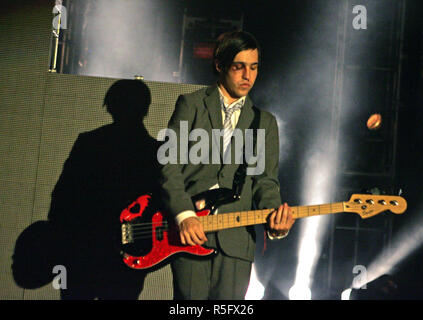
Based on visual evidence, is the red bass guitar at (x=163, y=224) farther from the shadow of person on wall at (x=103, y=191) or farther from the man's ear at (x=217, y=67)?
the shadow of person on wall at (x=103, y=191)

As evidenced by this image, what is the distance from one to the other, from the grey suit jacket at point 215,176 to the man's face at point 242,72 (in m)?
0.13

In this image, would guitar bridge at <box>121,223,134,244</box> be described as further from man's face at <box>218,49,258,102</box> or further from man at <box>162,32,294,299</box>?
man's face at <box>218,49,258,102</box>

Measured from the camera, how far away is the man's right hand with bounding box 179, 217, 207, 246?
7.89 ft

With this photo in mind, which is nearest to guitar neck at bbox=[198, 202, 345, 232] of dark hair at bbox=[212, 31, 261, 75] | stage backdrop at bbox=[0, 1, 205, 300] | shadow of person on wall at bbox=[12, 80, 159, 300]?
dark hair at bbox=[212, 31, 261, 75]

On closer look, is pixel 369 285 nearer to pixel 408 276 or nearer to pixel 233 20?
pixel 408 276

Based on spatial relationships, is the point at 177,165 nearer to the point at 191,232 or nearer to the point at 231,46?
the point at 191,232

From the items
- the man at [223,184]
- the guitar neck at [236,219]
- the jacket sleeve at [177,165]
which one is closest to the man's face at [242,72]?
the man at [223,184]

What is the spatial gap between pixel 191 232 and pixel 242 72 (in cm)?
108

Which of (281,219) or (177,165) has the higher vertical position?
(177,165)

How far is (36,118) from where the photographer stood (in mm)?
3971

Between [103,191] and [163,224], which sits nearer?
[163,224]

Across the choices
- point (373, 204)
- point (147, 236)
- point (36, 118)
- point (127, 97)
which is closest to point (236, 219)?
point (147, 236)

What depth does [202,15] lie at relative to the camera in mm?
8992

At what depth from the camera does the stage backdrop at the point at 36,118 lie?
390cm
